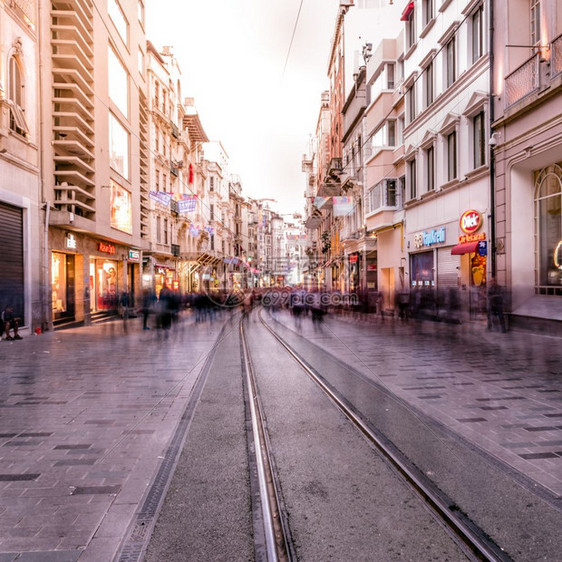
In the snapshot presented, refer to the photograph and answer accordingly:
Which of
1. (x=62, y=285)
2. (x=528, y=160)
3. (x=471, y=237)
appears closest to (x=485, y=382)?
(x=528, y=160)

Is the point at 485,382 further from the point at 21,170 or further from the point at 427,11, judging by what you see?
the point at 427,11

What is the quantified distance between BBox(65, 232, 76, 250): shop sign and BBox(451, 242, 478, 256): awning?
16.2m

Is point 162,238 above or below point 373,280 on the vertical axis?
above

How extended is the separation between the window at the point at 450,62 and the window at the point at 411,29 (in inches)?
168

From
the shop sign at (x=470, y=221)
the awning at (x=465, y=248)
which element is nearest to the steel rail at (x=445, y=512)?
the awning at (x=465, y=248)

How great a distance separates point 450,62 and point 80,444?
20.6m

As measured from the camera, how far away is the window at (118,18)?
2386cm

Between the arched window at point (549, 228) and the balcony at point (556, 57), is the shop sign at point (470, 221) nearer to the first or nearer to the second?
the arched window at point (549, 228)

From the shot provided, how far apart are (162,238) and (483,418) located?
3333 cm

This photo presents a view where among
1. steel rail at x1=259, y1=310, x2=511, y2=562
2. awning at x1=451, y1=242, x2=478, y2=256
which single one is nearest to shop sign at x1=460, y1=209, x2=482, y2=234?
awning at x1=451, y1=242, x2=478, y2=256

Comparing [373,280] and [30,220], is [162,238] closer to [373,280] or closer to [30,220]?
[373,280]

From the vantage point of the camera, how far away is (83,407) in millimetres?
6504

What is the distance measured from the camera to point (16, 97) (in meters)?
15.7

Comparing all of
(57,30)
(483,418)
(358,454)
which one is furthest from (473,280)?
(57,30)
